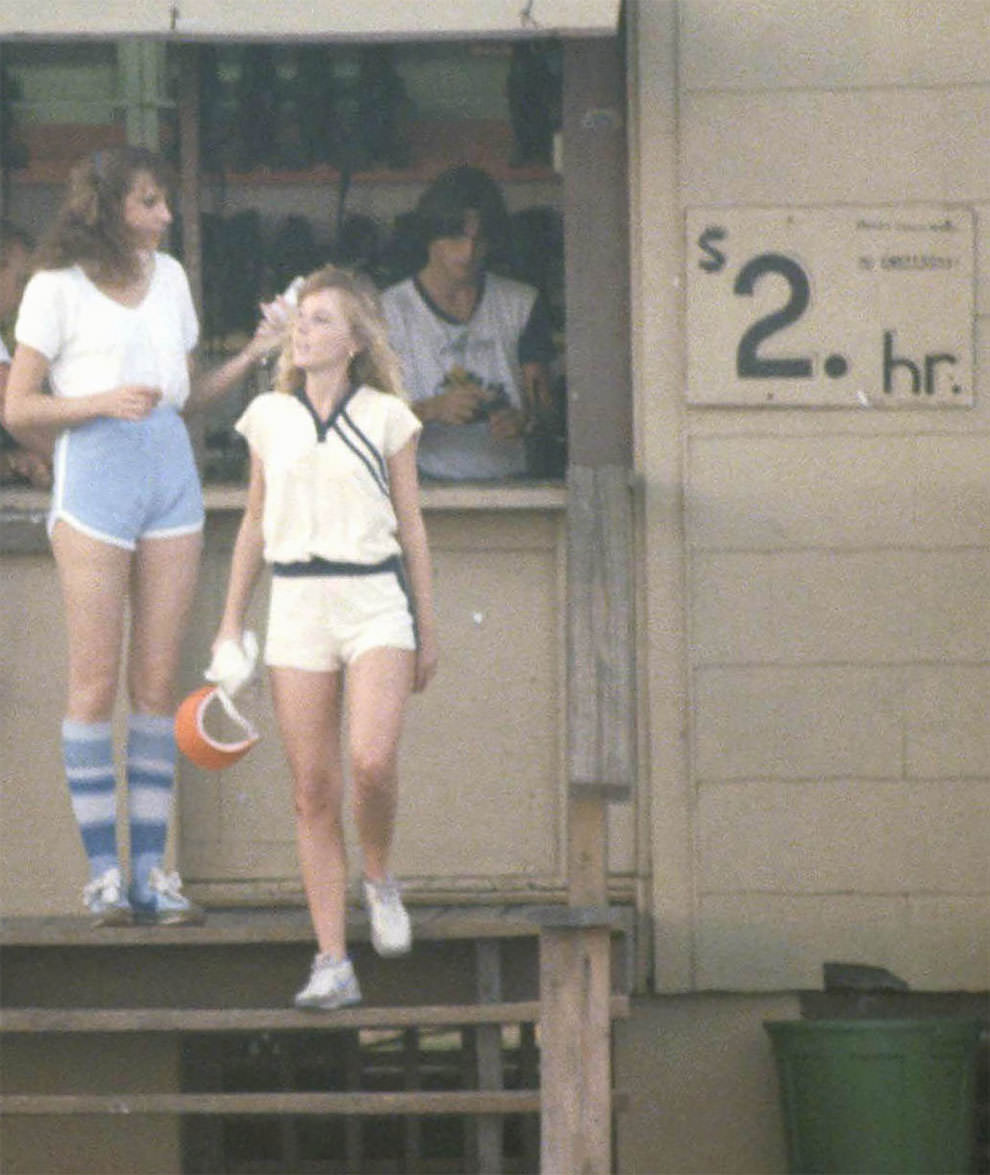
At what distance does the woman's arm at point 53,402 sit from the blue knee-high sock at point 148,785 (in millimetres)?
754

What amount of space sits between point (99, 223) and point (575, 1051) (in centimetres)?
231

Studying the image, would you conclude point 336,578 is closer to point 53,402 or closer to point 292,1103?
point 53,402

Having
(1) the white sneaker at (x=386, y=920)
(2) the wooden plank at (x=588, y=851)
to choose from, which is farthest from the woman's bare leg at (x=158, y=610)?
(2) the wooden plank at (x=588, y=851)

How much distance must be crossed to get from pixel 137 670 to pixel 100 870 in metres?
0.50

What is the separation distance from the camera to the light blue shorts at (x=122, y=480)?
274 inches

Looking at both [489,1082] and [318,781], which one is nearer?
[318,781]

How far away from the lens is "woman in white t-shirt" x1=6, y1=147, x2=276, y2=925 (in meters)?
6.97

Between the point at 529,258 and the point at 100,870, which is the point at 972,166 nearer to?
the point at 529,258

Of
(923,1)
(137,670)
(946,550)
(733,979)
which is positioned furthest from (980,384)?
(137,670)

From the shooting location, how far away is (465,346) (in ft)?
26.7

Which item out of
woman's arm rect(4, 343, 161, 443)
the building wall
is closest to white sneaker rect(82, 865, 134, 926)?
woman's arm rect(4, 343, 161, 443)

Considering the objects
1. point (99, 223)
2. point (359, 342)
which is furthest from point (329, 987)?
point (99, 223)

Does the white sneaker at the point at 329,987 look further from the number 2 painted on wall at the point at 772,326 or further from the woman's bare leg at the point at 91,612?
the number 2 painted on wall at the point at 772,326

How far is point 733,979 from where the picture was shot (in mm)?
7906
